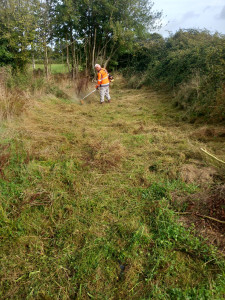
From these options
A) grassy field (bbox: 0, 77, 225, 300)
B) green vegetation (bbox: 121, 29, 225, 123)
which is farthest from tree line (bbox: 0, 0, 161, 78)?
grassy field (bbox: 0, 77, 225, 300)

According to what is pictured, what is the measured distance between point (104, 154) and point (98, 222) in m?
1.64

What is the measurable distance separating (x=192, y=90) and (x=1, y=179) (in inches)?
260

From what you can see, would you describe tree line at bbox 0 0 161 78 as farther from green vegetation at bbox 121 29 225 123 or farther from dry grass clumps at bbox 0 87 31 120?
dry grass clumps at bbox 0 87 31 120

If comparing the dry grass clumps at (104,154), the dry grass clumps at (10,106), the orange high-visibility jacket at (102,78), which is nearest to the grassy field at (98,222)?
the dry grass clumps at (104,154)

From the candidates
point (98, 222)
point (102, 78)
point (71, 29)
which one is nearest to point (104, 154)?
point (98, 222)

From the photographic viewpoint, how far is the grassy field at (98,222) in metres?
1.85

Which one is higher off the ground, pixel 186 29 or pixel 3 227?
pixel 186 29

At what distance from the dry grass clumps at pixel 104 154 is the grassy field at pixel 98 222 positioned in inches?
0.8

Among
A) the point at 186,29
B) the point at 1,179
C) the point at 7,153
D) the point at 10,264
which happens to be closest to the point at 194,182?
the point at 10,264

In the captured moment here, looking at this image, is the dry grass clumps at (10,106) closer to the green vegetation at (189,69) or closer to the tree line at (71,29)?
the tree line at (71,29)

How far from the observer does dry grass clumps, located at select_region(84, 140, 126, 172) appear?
12.0 feet

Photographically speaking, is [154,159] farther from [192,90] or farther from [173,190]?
[192,90]

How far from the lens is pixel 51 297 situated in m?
1.78

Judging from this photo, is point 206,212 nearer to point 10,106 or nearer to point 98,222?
point 98,222
